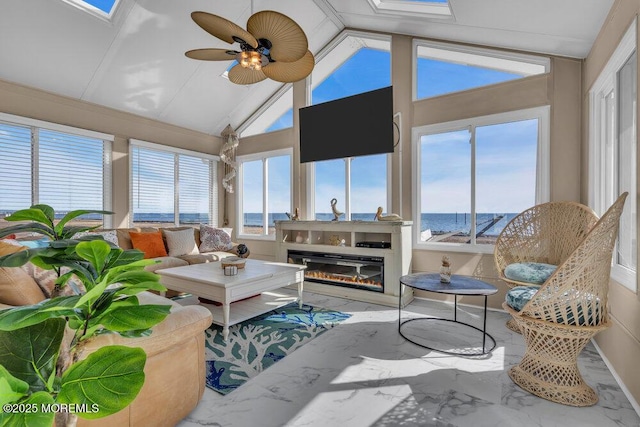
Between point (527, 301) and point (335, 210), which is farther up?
point (335, 210)

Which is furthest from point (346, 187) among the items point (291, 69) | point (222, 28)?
point (222, 28)

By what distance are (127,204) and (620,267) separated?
19.0 feet

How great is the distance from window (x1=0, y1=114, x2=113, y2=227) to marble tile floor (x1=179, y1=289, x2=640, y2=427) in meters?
3.69

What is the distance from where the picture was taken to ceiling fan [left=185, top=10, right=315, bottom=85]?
2.18 metres

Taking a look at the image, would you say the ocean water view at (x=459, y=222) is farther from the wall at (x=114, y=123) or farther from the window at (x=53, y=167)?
the window at (x=53, y=167)

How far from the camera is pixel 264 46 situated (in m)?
2.43

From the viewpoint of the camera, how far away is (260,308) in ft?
10.6

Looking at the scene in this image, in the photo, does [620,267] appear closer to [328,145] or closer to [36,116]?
[328,145]

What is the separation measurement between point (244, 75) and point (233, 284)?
193 centimetres

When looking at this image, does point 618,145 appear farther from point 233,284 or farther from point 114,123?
point 114,123

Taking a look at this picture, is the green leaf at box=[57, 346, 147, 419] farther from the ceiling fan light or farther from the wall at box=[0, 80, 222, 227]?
the wall at box=[0, 80, 222, 227]

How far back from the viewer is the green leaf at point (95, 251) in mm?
682

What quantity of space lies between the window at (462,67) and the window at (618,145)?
2.84ft

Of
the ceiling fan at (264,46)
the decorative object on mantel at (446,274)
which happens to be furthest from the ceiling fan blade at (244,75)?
the decorative object on mantel at (446,274)
